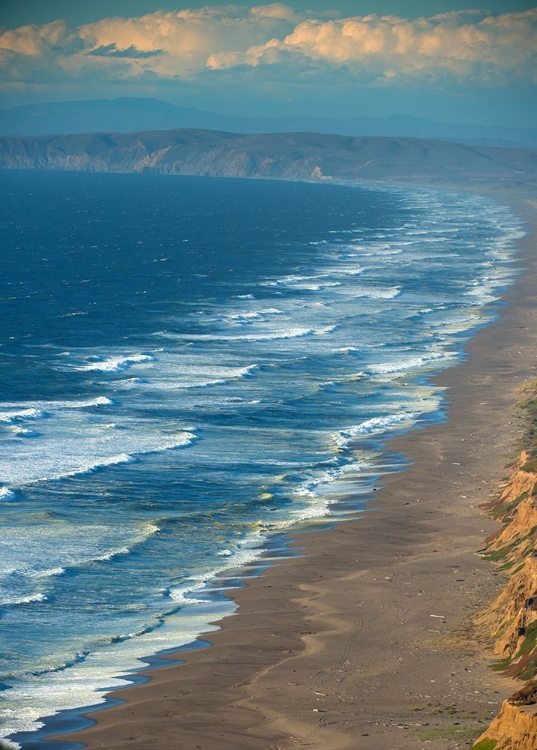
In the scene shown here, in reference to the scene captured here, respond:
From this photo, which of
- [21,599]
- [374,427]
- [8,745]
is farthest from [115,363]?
[8,745]

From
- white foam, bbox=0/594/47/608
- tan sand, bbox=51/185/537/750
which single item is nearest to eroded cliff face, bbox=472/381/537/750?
tan sand, bbox=51/185/537/750

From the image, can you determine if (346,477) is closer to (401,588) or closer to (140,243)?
(401,588)

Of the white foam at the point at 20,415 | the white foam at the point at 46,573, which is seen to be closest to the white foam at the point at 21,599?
the white foam at the point at 46,573

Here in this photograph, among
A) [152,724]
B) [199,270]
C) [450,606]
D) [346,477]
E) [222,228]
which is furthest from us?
[222,228]

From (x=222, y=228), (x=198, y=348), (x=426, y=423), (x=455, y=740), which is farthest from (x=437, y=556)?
(x=222, y=228)

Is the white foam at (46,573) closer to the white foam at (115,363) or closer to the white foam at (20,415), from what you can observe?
the white foam at (20,415)

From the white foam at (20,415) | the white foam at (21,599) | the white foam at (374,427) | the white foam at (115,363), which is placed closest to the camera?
the white foam at (21,599)
